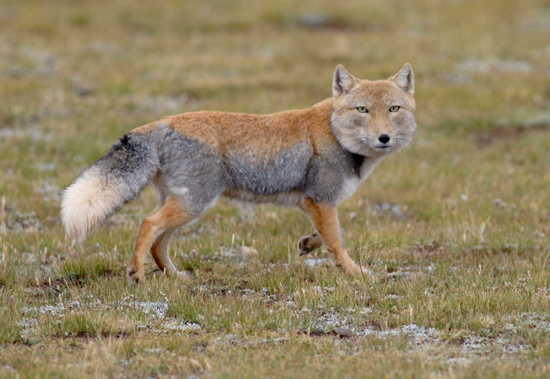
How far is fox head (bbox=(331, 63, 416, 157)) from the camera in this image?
9289 millimetres

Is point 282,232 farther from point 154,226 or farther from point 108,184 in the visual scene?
point 108,184

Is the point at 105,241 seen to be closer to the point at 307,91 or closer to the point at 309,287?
the point at 309,287

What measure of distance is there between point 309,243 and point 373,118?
5.59ft

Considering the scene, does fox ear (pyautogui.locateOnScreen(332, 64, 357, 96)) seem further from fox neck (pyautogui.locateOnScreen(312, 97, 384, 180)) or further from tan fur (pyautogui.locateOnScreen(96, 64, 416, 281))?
fox neck (pyautogui.locateOnScreen(312, 97, 384, 180))

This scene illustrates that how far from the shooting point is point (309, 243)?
1010cm

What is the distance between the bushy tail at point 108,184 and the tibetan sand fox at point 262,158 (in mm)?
11

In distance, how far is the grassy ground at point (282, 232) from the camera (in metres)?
7.02

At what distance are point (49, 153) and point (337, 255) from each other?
768 centimetres

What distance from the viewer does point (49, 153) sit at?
15.5 meters

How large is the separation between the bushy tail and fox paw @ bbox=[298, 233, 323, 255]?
2.08m

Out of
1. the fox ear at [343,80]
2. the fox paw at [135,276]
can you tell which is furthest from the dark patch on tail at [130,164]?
the fox ear at [343,80]

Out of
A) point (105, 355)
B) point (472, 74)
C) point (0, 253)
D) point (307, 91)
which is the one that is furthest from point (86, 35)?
point (105, 355)

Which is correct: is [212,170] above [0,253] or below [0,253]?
above

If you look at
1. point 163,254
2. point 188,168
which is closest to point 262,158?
point 188,168
